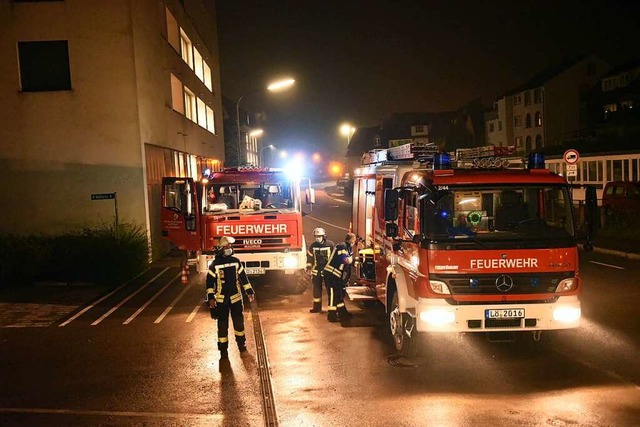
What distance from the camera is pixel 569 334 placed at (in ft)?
29.3

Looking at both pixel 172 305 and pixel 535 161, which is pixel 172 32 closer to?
pixel 172 305

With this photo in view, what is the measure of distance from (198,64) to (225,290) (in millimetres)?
27481

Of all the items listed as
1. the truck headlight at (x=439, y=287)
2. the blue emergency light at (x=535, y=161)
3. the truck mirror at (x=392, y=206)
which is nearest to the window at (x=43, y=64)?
the truck mirror at (x=392, y=206)

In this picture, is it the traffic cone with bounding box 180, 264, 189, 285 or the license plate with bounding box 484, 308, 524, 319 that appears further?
the traffic cone with bounding box 180, 264, 189, 285

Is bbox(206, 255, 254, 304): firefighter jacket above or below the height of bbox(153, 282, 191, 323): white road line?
above

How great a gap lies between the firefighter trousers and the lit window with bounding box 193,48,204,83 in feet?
83.5

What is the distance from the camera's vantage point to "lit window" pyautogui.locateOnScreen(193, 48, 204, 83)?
106 feet

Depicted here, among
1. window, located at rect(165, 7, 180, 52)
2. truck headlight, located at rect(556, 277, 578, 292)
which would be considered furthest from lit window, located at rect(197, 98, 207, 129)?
truck headlight, located at rect(556, 277, 578, 292)

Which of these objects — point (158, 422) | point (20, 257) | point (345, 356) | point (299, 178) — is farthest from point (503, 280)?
point (20, 257)

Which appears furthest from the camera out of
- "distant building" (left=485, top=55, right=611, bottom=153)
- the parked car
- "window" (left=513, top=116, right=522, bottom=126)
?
"window" (left=513, top=116, right=522, bottom=126)

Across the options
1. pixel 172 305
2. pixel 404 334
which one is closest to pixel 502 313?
pixel 404 334

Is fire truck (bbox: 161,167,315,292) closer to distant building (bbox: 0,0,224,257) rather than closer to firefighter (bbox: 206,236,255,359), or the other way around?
A: firefighter (bbox: 206,236,255,359)

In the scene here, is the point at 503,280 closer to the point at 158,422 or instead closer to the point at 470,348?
the point at 470,348

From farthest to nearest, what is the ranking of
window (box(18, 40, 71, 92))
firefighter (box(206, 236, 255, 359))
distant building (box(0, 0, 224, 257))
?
window (box(18, 40, 71, 92)) → distant building (box(0, 0, 224, 257)) → firefighter (box(206, 236, 255, 359))
